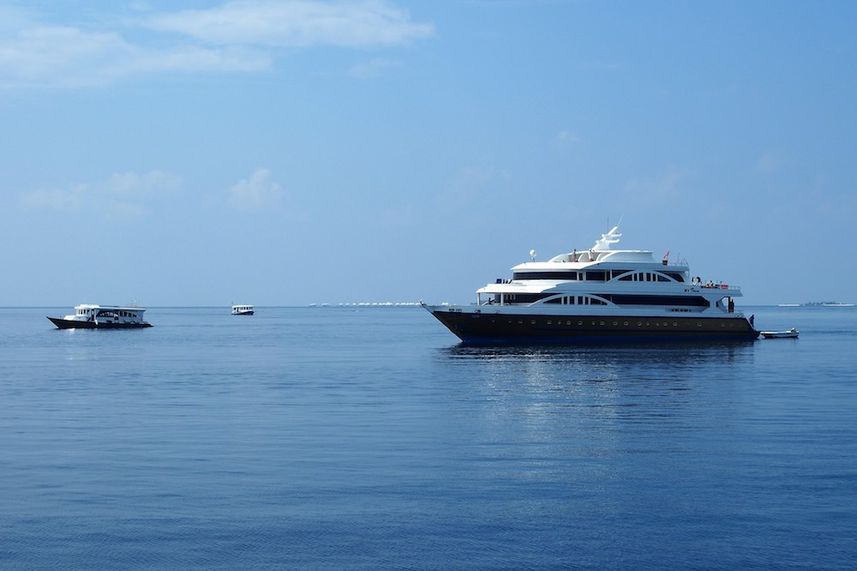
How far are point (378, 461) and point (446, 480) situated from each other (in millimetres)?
2954

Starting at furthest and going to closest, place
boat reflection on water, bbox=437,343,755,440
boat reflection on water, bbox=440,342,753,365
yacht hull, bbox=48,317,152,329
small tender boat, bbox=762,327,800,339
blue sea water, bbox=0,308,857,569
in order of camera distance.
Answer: yacht hull, bbox=48,317,152,329, small tender boat, bbox=762,327,800,339, boat reflection on water, bbox=440,342,753,365, boat reflection on water, bbox=437,343,755,440, blue sea water, bbox=0,308,857,569

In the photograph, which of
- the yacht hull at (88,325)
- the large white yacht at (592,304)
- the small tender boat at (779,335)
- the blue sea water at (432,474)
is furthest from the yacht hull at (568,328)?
the yacht hull at (88,325)

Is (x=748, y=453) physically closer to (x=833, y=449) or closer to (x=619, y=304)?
(x=833, y=449)

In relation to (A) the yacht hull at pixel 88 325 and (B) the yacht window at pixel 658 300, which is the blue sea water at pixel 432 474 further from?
(A) the yacht hull at pixel 88 325

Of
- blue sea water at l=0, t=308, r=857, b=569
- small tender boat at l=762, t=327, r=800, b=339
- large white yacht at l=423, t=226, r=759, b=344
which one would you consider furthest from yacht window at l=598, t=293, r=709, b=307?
blue sea water at l=0, t=308, r=857, b=569

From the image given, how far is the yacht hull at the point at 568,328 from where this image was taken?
77.6 metres

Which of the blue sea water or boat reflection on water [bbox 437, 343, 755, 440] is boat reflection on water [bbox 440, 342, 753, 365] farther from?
the blue sea water

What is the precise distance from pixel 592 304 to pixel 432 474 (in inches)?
2208

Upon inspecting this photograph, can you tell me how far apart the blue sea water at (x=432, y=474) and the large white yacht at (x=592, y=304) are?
2819 cm

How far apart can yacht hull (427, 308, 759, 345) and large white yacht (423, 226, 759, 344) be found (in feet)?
0.24

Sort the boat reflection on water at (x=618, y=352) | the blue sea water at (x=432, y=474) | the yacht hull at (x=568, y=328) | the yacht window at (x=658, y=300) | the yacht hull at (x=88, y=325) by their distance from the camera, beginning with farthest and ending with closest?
the yacht hull at (x=88, y=325) < the yacht window at (x=658, y=300) < the yacht hull at (x=568, y=328) < the boat reflection on water at (x=618, y=352) < the blue sea water at (x=432, y=474)

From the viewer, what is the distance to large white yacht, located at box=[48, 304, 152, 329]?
131m

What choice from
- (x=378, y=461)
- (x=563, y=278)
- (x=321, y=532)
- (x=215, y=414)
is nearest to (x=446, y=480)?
(x=378, y=461)

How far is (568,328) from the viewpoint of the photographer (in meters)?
77.9
